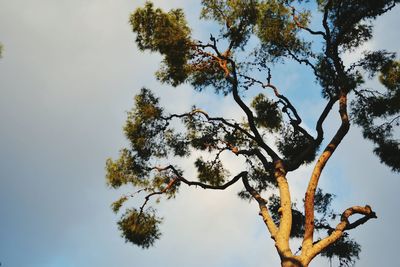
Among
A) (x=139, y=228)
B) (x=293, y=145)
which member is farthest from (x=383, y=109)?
(x=139, y=228)

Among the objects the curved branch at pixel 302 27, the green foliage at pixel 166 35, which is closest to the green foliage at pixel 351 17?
the curved branch at pixel 302 27

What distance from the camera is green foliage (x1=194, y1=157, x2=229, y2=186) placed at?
41.7ft

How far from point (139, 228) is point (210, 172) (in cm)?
310

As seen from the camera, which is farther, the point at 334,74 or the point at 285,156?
the point at 285,156

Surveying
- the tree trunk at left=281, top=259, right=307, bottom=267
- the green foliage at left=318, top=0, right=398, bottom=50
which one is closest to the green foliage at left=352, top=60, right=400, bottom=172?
the green foliage at left=318, top=0, right=398, bottom=50

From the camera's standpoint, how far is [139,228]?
11.2 metres

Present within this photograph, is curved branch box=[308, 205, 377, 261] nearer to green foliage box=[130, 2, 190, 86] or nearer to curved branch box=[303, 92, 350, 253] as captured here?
curved branch box=[303, 92, 350, 253]

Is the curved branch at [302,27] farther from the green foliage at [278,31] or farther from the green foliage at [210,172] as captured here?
the green foliage at [210,172]

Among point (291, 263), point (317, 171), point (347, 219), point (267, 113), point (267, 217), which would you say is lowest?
point (291, 263)

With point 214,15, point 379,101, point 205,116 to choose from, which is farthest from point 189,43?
point 379,101

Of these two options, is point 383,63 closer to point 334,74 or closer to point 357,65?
point 357,65

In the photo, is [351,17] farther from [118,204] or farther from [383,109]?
[118,204]

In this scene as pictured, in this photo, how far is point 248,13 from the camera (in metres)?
11.4

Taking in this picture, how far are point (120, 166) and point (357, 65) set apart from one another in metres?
8.07
